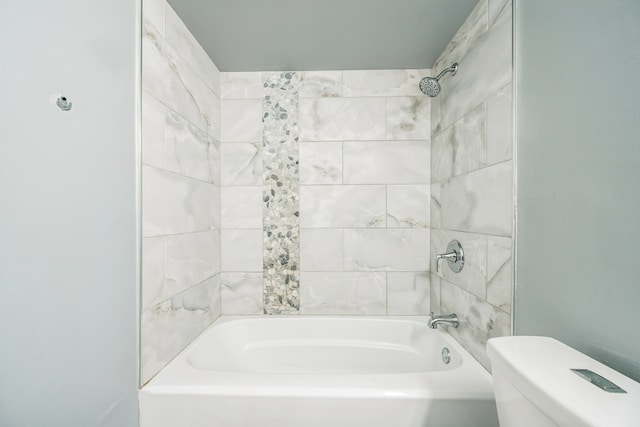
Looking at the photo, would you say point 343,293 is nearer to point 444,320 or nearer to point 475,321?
point 444,320

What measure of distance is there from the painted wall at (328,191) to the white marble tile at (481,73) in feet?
1.03

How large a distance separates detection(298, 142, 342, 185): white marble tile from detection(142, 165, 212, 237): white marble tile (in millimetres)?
601

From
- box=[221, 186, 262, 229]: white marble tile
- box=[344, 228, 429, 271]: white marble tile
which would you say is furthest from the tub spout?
box=[221, 186, 262, 229]: white marble tile

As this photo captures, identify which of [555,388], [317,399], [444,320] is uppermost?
[555,388]

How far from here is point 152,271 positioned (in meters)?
1.10

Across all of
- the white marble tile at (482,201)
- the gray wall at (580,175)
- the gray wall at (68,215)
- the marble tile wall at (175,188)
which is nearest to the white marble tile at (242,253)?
the marble tile wall at (175,188)

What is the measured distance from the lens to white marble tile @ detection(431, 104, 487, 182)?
4.07 ft

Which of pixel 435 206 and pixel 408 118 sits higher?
pixel 408 118

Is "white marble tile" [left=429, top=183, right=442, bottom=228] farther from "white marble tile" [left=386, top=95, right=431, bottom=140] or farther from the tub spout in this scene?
the tub spout

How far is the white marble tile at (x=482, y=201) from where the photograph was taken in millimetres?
1062

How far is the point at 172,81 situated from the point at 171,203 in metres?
0.53

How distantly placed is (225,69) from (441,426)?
6.89 feet

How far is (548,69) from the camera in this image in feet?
2.85

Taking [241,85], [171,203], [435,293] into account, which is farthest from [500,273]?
[241,85]
